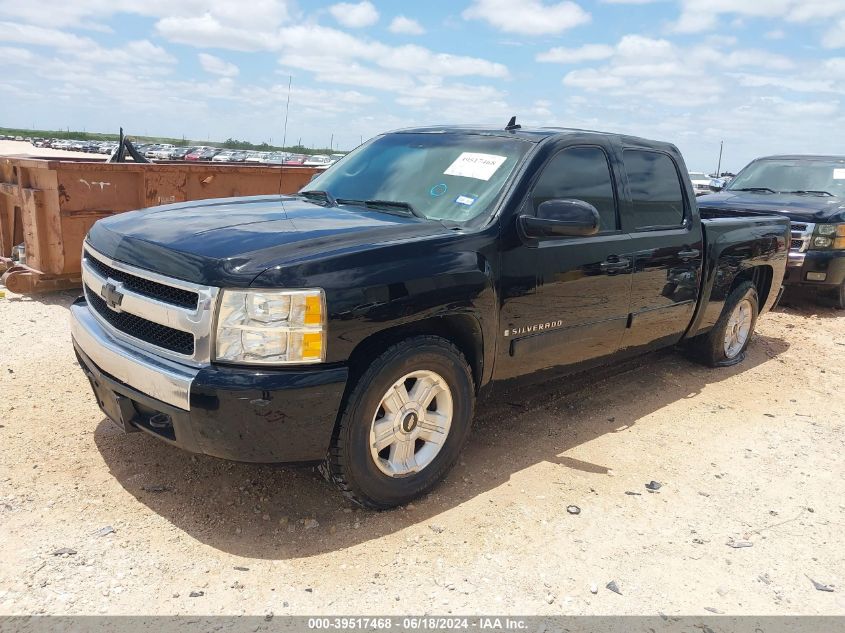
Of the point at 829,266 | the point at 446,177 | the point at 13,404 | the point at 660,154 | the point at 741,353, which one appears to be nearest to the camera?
the point at 446,177

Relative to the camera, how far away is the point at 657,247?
4695mm

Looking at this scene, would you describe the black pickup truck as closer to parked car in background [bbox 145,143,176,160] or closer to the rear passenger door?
the rear passenger door

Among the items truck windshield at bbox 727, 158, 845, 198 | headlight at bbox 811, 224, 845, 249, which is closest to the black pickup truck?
headlight at bbox 811, 224, 845, 249

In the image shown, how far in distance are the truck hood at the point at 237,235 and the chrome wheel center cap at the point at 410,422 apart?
2.78 feet

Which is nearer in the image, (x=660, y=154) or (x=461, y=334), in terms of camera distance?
(x=461, y=334)

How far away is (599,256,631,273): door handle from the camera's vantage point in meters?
4.25

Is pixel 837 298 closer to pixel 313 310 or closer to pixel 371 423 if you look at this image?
pixel 371 423

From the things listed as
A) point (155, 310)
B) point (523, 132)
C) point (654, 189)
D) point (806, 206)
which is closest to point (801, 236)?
point (806, 206)

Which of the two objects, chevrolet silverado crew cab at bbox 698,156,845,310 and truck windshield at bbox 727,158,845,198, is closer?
chevrolet silverado crew cab at bbox 698,156,845,310

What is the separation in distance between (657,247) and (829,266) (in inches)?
201

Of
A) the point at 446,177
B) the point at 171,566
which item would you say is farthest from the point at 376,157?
the point at 171,566

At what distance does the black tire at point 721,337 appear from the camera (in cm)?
597

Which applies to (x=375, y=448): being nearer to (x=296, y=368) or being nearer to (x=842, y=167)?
(x=296, y=368)

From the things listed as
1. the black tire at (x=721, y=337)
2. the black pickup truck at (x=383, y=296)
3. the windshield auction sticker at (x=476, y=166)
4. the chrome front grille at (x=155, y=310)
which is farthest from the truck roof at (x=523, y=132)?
the chrome front grille at (x=155, y=310)
